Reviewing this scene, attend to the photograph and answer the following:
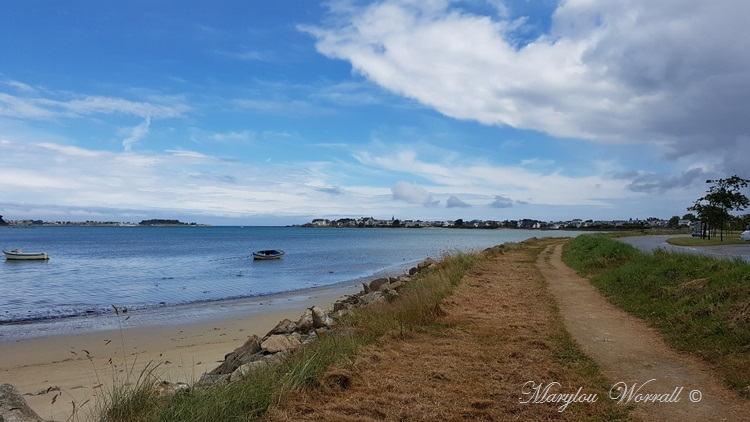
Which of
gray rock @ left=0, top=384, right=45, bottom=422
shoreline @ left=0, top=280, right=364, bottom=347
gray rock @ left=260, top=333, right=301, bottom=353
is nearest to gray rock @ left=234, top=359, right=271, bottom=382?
gray rock @ left=260, top=333, right=301, bottom=353

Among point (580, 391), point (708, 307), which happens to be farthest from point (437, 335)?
point (708, 307)

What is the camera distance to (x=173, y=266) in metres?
45.5

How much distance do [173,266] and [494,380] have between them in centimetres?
4424

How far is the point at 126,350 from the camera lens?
47.4 ft

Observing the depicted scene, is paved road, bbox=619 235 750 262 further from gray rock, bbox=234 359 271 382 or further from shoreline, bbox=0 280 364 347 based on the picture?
shoreline, bbox=0 280 364 347

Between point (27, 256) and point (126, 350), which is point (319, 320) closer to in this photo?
point (126, 350)

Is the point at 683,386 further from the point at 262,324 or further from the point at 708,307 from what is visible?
the point at 262,324

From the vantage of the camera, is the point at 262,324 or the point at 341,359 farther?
the point at 262,324

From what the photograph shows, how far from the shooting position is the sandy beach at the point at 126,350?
32.7 ft

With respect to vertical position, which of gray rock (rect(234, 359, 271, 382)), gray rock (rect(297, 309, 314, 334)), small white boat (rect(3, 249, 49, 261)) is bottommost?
small white boat (rect(3, 249, 49, 261))

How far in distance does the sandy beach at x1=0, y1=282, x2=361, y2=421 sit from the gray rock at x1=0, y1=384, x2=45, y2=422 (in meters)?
1.76

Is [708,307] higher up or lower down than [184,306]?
higher up

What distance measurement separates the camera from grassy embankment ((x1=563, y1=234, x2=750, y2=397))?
7.11 metres

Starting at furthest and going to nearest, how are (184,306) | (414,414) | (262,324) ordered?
(184,306), (262,324), (414,414)
